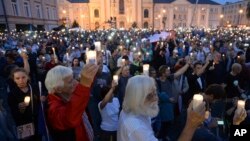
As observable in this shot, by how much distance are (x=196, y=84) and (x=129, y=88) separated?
408cm

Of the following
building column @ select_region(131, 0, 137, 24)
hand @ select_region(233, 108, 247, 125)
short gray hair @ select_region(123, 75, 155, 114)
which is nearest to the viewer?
short gray hair @ select_region(123, 75, 155, 114)

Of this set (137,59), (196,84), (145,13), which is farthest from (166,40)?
(145,13)

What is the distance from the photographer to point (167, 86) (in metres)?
5.48

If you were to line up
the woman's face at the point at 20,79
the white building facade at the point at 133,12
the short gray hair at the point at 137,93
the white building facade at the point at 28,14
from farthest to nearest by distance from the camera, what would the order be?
the white building facade at the point at 133,12 → the white building facade at the point at 28,14 → the woman's face at the point at 20,79 → the short gray hair at the point at 137,93

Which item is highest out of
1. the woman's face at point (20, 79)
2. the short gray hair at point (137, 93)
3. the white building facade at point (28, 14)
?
the white building facade at point (28, 14)

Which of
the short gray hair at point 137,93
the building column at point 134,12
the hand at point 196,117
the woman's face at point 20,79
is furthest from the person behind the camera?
the building column at point 134,12

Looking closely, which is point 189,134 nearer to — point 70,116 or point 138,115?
point 138,115

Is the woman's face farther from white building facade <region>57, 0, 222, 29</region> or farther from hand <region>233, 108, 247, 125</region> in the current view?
white building facade <region>57, 0, 222, 29</region>

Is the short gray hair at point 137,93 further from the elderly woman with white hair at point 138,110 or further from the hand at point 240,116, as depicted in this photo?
the hand at point 240,116

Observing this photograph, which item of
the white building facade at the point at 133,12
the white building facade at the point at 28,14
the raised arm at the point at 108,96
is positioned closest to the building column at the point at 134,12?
the white building facade at the point at 133,12

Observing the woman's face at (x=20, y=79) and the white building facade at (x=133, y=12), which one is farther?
the white building facade at (x=133, y=12)

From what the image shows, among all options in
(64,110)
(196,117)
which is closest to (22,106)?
(64,110)

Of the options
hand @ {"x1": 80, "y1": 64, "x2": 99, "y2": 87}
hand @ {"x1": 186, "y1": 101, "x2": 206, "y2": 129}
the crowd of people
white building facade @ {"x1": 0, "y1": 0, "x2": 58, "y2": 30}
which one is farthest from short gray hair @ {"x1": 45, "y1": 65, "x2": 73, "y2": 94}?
white building facade @ {"x1": 0, "y1": 0, "x2": 58, "y2": 30}

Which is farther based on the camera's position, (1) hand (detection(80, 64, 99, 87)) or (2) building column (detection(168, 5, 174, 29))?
(2) building column (detection(168, 5, 174, 29))
